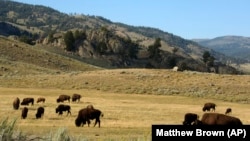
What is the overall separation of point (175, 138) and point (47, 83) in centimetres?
6994

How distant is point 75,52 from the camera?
180875mm

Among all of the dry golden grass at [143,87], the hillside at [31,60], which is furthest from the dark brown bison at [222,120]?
the hillside at [31,60]

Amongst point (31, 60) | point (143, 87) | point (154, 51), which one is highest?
point (154, 51)

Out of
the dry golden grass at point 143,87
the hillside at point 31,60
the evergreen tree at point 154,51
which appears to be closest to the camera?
the dry golden grass at point 143,87

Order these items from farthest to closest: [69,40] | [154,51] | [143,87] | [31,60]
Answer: [154,51] < [69,40] < [31,60] < [143,87]

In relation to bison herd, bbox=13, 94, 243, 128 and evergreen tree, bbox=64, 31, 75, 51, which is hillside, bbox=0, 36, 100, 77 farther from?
bison herd, bbox=13, 94, 243, 128

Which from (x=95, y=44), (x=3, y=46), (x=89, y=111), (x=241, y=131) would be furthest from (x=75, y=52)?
(x=241, y=131)

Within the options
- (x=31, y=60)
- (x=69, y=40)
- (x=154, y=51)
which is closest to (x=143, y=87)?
(x=31, y=60)

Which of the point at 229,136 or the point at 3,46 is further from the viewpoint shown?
the point at 3,46

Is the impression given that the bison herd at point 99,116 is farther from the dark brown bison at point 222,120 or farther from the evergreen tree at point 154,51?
the evergreen tree at point 154,51

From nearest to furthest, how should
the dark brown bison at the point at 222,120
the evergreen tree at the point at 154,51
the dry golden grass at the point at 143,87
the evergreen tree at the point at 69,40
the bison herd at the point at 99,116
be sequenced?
the dark brown bison at the point at 222,120 → the bison herd at the point at 99,116 → the dry golden grass at the point at 143,87 → the evergreen tree at the point at 69,40 → the evergreen tree at the point at 154,51

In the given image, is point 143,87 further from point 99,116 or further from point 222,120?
point 222,120

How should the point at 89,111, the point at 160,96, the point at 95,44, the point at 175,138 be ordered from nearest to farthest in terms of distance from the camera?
the point at 175,138
the point at 89,111
the point at 160,96
the point at 95,44

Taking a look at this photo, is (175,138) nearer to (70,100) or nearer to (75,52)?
(70,100)
